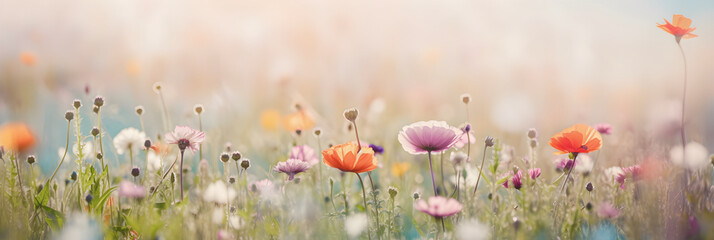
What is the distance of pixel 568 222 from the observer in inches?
46.3

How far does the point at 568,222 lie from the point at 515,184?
0.14 m

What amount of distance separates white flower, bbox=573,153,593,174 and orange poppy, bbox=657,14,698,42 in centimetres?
33

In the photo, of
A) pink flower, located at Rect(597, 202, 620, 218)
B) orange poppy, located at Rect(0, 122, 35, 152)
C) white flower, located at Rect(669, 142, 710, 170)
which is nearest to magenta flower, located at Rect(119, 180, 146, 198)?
orange poppy, located at Rect(0, 122, 35, 152)

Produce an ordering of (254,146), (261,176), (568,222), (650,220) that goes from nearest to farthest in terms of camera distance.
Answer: (650,220)
(568,222)
(261,176)
(254,146)

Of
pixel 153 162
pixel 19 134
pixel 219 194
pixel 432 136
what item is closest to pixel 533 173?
pixel 432 136

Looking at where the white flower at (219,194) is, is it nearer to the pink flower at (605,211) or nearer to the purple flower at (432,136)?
the purple flower at (432,136)

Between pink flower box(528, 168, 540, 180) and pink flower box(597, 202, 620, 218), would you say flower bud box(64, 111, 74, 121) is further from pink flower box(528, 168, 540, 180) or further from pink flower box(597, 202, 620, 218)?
pink flower box(597, 202, 620, 218)

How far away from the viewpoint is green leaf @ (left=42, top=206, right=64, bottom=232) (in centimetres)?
121

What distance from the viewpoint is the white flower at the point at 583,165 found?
1354 millimetres

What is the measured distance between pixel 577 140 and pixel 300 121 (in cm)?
92

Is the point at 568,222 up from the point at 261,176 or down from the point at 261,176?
down

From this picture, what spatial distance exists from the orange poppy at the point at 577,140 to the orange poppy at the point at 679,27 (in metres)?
0.30

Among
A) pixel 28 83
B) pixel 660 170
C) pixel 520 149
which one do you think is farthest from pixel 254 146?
pixel 660 170

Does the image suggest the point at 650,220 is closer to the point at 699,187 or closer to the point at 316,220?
the point at 699,187
